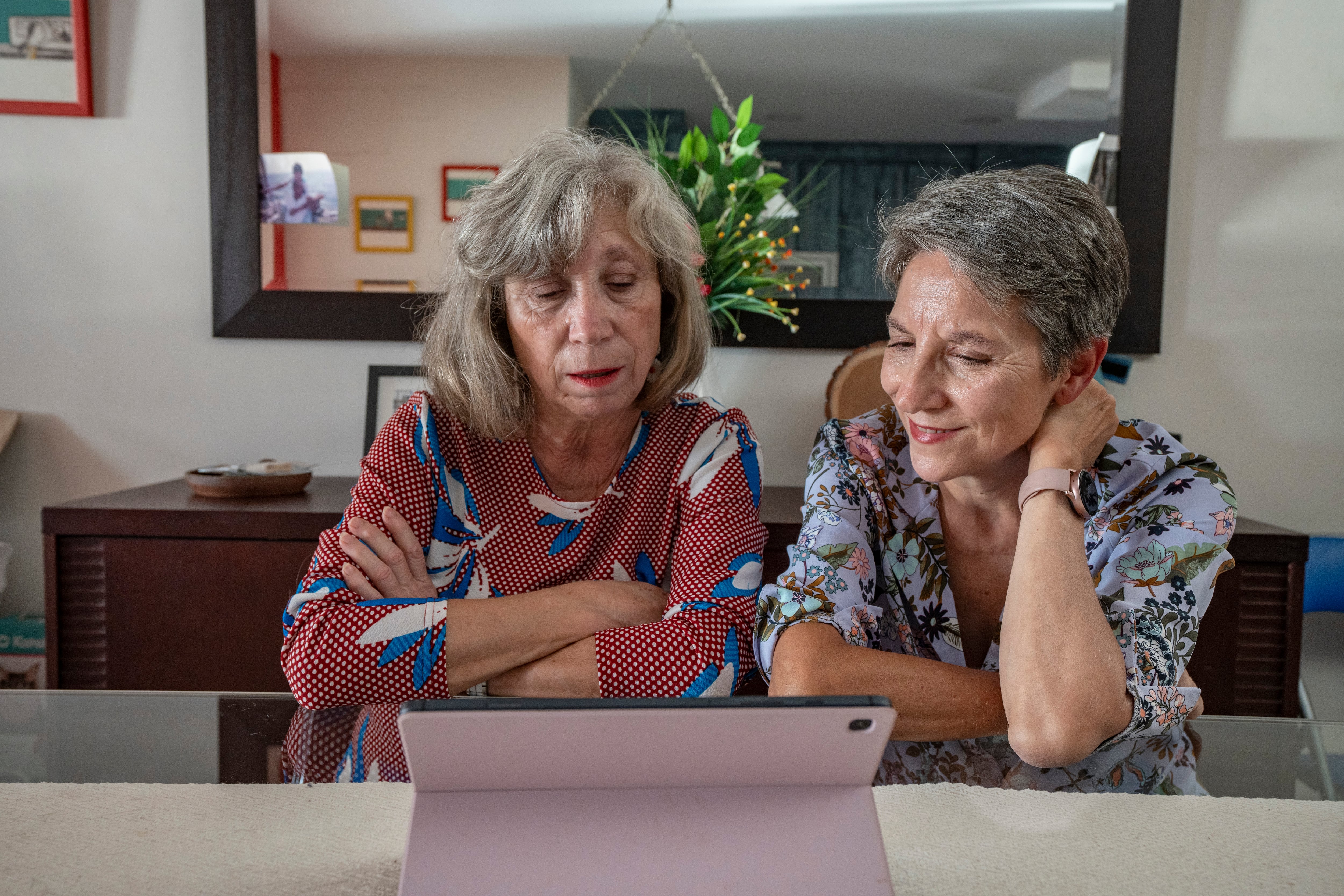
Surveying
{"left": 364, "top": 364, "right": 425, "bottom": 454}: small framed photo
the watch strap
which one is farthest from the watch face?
{"left": 364, "top": 364, "right": 425, "bottom": 454}: small framed photo

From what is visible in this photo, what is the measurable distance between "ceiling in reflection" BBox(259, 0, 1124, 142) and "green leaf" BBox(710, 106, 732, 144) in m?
0.05

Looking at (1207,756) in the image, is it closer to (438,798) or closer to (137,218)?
(438,798)

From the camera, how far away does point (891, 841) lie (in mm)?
683

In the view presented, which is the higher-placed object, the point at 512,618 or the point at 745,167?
the point at 745,167

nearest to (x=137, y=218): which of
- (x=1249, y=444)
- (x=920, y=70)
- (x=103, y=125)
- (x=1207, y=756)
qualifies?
(x=103, y=125)

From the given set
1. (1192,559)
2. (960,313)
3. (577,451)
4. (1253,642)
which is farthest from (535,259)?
(1253,642)

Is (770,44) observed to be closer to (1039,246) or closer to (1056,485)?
(1039,246)

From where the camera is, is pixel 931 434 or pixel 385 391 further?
pixel 385 391

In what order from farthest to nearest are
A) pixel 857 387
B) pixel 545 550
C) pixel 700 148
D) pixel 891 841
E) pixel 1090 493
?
pixel 857 387 → pixel 700 148 → pixel 545 550 → pixel 1090 493 → pixel 891 841

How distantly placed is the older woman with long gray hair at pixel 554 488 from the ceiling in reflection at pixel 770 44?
100 centimetres

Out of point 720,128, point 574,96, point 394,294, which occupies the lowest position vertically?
point 394,294

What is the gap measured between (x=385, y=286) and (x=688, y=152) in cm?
83

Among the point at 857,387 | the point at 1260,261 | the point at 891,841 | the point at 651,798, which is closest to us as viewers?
the point at 651,798

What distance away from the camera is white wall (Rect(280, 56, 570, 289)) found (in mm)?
2232
